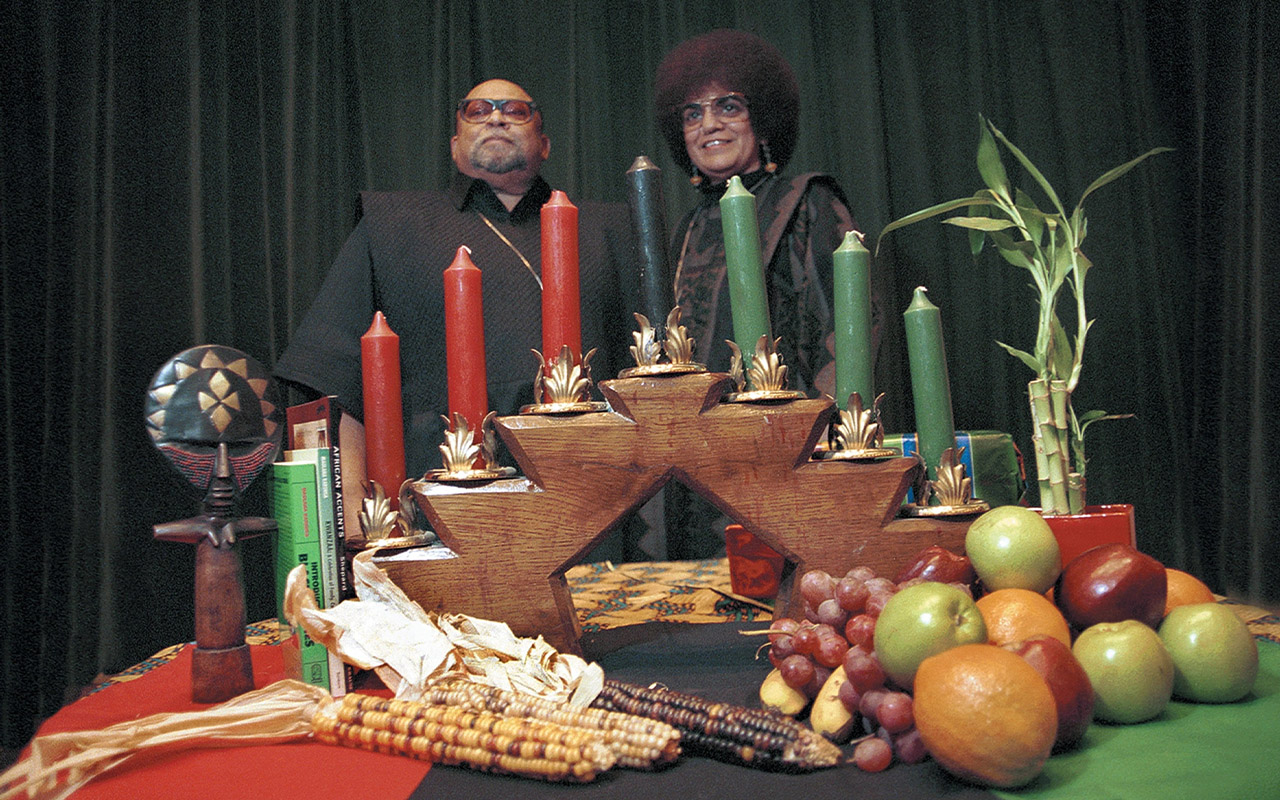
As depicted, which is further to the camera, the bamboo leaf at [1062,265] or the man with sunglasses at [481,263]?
the man with sunglasses at [481,263]

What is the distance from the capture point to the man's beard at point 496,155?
148 centimetres

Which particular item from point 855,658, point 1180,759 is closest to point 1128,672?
point 1180,759

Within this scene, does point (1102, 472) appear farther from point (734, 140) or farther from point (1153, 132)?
point (734, 140)

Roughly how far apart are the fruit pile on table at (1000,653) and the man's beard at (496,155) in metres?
1.08

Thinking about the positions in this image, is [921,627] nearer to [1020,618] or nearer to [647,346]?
[1020,618]

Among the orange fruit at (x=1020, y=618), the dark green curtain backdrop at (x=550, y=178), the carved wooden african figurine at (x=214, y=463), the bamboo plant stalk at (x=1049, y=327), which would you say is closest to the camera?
the orange fruit at (x=1020, y=618)

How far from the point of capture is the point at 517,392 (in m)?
1.49

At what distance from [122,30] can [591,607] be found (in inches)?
67.9

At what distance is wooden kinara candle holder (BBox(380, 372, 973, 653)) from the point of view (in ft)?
2.23

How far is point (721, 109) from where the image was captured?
1.56m

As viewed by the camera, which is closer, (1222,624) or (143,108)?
(1222,624)

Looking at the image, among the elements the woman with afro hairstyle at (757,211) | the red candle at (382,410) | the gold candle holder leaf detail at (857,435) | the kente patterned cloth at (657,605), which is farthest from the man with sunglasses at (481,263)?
the gold candle holder leaf detail at (857,435)

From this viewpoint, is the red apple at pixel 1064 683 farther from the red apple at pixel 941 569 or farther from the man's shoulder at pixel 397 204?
the man's shoulder at pixel 397 204

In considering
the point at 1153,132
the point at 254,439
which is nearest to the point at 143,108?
the point at 254,439
